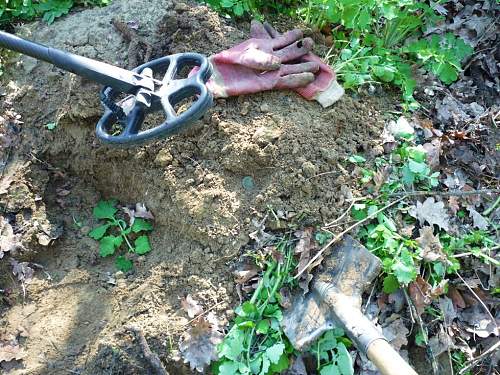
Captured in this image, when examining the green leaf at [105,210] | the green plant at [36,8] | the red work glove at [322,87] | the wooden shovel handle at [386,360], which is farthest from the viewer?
the green plant at [36,8]

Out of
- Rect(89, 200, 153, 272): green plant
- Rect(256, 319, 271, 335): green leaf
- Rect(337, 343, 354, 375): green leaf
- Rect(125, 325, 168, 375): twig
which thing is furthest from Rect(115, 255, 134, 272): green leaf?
Rect(337, 343, 354, 375): green leaf

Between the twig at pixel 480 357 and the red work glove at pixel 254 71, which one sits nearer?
the twig at pixel 480 357

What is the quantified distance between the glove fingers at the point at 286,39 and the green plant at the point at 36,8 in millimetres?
1276

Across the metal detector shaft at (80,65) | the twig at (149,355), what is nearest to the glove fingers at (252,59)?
the metal detector shaft at (80,65)

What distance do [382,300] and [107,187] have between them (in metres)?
1.61

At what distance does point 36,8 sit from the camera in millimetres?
3676

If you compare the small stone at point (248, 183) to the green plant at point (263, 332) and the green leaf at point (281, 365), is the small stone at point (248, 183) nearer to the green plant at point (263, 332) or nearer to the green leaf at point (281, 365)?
the green plant at point (263, 332)

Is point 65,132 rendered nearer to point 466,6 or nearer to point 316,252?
point 316,252

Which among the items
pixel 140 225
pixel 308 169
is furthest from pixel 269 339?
pixel 140 225

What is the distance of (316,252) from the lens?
2645mm

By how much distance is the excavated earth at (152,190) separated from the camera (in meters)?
2.67

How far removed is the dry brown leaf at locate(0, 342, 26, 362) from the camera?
2.64m

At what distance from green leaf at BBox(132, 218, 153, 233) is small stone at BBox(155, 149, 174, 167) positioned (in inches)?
12.8

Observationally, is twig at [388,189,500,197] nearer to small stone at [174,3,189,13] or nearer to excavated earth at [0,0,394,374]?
excavated earth at [0,0,394,374]
